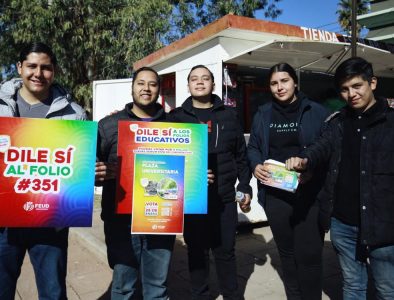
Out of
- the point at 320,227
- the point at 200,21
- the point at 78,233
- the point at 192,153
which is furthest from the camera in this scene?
the point at 200,21

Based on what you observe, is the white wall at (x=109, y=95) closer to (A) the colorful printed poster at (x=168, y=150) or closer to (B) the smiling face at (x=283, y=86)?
(B) the smiling face at (x=283, y=86)

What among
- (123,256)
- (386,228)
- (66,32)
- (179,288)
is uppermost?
(66,32)

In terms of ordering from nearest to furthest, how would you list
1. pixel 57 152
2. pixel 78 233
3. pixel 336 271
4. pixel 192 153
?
pixel 57 152, pixel 192 153, pixel 336 271, pixel 78 233

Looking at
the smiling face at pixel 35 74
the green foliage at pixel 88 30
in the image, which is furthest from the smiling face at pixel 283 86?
the green foliage at pixel 88 30

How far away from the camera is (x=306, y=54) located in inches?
213

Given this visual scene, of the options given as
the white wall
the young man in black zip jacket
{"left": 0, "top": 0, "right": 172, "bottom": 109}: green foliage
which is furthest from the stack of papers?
{"left": 0, "top": 0, "right": 172, "bottom": 109}: green foliage

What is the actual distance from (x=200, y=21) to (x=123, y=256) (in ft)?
42.6

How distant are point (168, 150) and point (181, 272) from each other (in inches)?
86.8

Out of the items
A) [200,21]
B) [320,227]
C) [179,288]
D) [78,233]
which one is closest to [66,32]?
[200,21]

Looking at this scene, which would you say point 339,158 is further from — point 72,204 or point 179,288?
point 179,288

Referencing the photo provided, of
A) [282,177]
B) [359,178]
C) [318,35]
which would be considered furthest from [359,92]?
[318,35]

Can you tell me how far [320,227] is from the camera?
2.57 metres

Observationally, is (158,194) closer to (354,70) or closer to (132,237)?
(132,237)

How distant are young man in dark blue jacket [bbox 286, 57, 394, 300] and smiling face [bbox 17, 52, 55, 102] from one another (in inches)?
63.4
